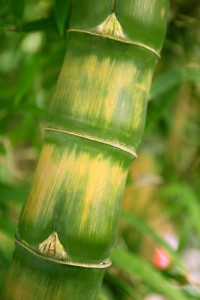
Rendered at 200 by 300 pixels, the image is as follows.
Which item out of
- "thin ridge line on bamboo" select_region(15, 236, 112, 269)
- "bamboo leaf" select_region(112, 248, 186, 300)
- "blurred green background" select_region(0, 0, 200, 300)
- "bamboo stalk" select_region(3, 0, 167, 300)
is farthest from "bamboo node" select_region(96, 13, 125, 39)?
"bamboo leaf" select_region(112, 248, 186, 300)

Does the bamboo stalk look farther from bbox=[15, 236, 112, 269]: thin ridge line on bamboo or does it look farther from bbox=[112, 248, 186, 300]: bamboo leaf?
bbox=[112, 248, 186, 300]: bamboo leaf

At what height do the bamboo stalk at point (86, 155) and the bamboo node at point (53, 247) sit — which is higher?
the bamboo stalk at point (86, 155)

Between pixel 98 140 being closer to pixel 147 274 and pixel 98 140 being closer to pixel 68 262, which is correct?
pixel 68 262

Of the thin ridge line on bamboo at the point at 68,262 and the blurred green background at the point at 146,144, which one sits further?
the blurred green background at the point at 146,144

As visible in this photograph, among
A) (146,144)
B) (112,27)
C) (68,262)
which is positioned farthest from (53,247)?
(146,144)

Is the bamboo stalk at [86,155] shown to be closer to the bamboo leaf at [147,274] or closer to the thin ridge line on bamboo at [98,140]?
the thin ridge line on bamboo at [98,140]

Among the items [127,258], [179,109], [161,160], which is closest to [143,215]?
[161,160]

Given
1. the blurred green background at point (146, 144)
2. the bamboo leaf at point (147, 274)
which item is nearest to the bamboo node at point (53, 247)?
the blurred green background at point (146, 144)
